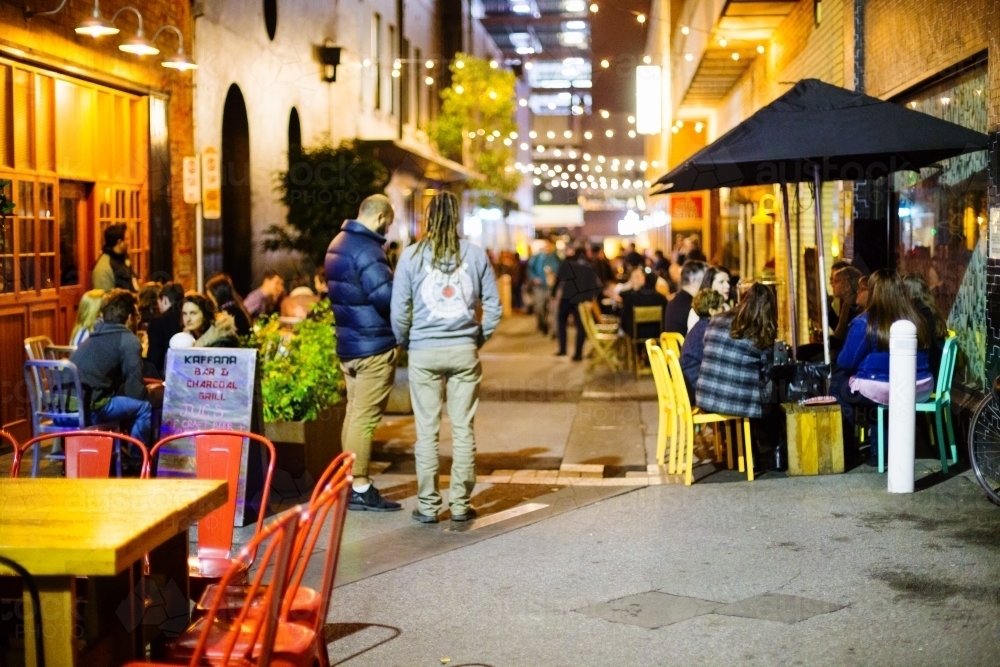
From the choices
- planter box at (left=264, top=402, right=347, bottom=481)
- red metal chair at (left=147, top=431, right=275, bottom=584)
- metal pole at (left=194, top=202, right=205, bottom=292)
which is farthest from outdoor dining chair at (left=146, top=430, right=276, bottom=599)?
metal pole at (left=194, top=202, right=205, bottom=292)

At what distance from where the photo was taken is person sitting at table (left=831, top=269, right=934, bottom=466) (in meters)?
8.52

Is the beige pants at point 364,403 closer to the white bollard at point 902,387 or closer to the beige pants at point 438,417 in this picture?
the beige pants at point 438,417

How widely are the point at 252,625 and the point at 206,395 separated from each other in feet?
11.8

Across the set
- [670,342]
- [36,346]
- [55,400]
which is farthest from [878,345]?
[36,346]

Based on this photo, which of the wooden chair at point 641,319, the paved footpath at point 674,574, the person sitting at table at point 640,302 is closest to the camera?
the paved footpath at point 674,574

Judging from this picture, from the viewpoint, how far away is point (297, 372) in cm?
861

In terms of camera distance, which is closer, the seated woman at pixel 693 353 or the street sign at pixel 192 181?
the seated woman at pixel 693 353

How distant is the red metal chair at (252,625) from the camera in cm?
317

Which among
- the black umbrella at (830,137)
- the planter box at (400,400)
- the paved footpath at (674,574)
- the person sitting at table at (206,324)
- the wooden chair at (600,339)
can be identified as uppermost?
the black umbrella at (830,137)

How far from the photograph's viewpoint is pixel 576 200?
84312 mm

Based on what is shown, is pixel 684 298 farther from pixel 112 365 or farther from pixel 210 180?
pixel 210 180

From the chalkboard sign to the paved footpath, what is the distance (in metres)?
1.05

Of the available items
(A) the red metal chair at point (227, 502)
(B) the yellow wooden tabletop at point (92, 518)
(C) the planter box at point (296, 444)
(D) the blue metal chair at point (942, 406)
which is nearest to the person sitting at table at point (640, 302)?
(D) the blue metal chair at point (942, 406)

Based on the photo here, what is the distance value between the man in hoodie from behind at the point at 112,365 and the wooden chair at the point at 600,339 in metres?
9.40
